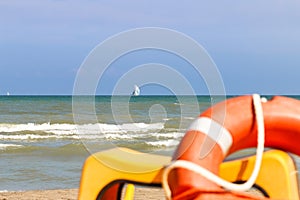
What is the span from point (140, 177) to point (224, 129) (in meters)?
0.52

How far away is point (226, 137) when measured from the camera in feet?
8.02

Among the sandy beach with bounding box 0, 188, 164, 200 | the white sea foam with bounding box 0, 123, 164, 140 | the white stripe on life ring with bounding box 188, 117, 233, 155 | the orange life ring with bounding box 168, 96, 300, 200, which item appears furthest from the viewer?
the white sea foam with bounding box 0, 123, 164, 140

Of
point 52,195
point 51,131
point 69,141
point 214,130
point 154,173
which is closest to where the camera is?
point 214,130

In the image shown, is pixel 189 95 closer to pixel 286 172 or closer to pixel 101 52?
pixel 101 52

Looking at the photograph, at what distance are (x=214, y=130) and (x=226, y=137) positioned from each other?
2.8 inches

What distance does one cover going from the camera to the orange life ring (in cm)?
221

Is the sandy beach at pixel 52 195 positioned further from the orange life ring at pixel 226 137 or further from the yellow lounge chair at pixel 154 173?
the orange life ring at pixel 226 137

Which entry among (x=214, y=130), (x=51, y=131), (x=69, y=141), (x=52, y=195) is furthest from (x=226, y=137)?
(x=51, y=131)

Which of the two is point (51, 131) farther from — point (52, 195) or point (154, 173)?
point (154, 173)

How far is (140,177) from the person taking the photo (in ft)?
9.04

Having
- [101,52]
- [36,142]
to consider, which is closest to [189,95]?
[101,52]

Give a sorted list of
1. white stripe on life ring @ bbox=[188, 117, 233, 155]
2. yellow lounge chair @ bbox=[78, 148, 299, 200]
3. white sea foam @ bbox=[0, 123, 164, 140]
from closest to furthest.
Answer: white stripe on life ring @ bbox=[188, 117, 233, 155] → yellow lounge chair @ bbox=[78, 148, 299, 200] → white sea foam @ bbox=[0, 123, 164, 140]

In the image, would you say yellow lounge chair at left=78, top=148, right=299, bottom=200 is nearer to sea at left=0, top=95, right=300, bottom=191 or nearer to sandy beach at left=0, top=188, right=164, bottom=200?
sea at left=0, top=95, right=300, bottom=191

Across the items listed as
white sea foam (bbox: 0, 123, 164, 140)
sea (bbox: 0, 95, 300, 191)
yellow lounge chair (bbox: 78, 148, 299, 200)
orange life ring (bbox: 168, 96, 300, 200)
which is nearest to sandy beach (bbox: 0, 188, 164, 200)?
sea (bbox: 0, 95, 300, 191)
